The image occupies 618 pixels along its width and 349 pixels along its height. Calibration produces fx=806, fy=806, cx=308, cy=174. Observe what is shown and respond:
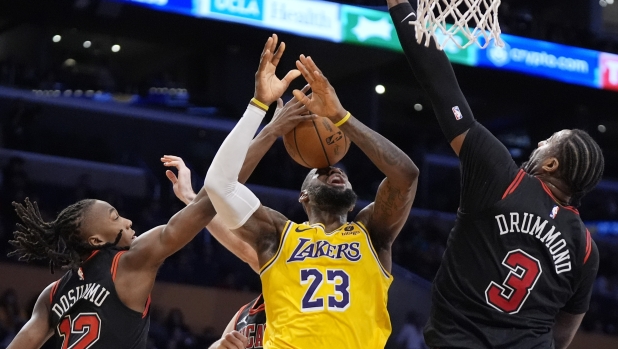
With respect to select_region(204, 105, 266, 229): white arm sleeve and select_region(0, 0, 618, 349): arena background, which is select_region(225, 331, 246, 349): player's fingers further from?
select_region(0, 0, 618, 349): arena background

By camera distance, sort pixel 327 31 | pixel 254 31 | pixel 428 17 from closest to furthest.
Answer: pixel 428 17
pixel 327 31
pixel 254 31

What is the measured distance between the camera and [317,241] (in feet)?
12.7

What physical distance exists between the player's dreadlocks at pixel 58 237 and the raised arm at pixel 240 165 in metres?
0.66

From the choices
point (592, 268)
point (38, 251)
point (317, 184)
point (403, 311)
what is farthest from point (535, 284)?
point (403, 311)

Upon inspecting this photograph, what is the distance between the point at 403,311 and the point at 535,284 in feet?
29.2

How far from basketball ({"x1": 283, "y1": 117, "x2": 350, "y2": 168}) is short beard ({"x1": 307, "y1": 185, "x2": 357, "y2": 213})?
0.13 meters

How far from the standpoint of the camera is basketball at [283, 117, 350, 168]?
3967 millimetres

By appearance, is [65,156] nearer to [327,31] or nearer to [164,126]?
[164,126]

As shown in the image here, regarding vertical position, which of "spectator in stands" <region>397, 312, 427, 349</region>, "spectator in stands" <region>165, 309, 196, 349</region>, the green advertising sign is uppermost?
the green advertising sign

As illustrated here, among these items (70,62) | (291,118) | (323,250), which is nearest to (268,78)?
(291,118)

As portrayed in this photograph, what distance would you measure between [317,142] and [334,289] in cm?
73

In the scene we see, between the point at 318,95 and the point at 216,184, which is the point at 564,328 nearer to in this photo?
the point at 318,95

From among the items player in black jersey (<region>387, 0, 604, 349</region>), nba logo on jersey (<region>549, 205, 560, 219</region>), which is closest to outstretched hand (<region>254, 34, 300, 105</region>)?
player in black jersey (<region>387, 0, 604, 349</region>)

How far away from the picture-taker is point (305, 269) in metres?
3.77
